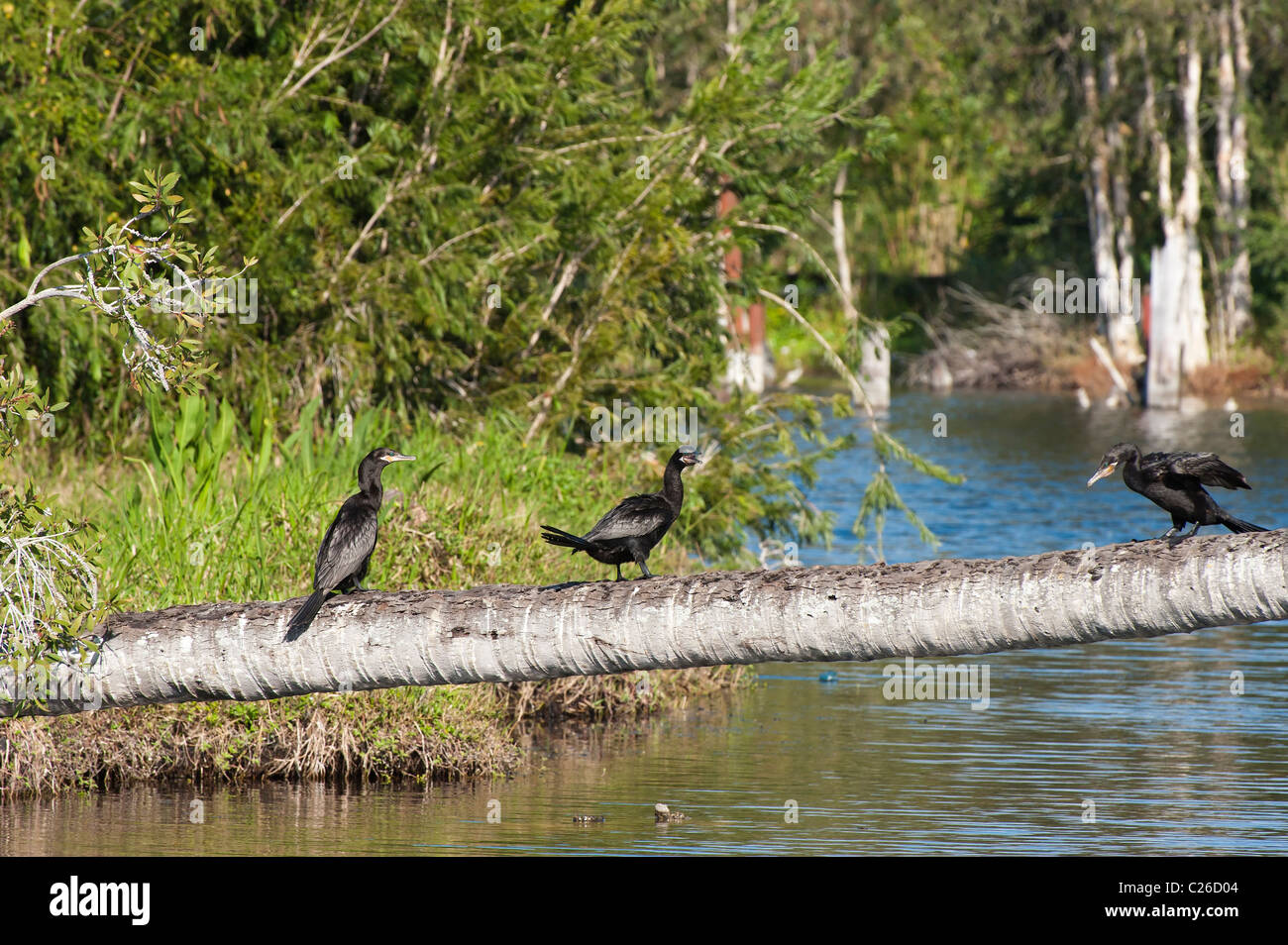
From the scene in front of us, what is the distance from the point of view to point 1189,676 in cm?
1648

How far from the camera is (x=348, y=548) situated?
345 inches

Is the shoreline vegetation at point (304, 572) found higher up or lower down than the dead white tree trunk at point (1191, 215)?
lower down

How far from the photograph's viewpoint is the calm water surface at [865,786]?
32.9ft

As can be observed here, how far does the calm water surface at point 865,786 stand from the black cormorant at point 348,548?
6.20ft

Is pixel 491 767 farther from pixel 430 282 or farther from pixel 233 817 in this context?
pixel 430 282

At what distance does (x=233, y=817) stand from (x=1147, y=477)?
5.70 meters

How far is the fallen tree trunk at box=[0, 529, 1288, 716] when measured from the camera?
7.08 meters

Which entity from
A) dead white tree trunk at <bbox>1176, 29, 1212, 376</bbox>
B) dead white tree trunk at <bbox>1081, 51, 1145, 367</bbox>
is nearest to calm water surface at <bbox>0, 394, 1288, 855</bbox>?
dead white tree trunk at <bbox>1176, 29, 1212, 376</bbox>

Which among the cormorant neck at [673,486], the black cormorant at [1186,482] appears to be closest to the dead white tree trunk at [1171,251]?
the cormorant neck at [673,486]

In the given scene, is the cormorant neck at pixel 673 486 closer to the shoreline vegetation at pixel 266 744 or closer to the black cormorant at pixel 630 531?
the black cormorant at pixel 630 531

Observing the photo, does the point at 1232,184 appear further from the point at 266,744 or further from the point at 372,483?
the point at 372,483
